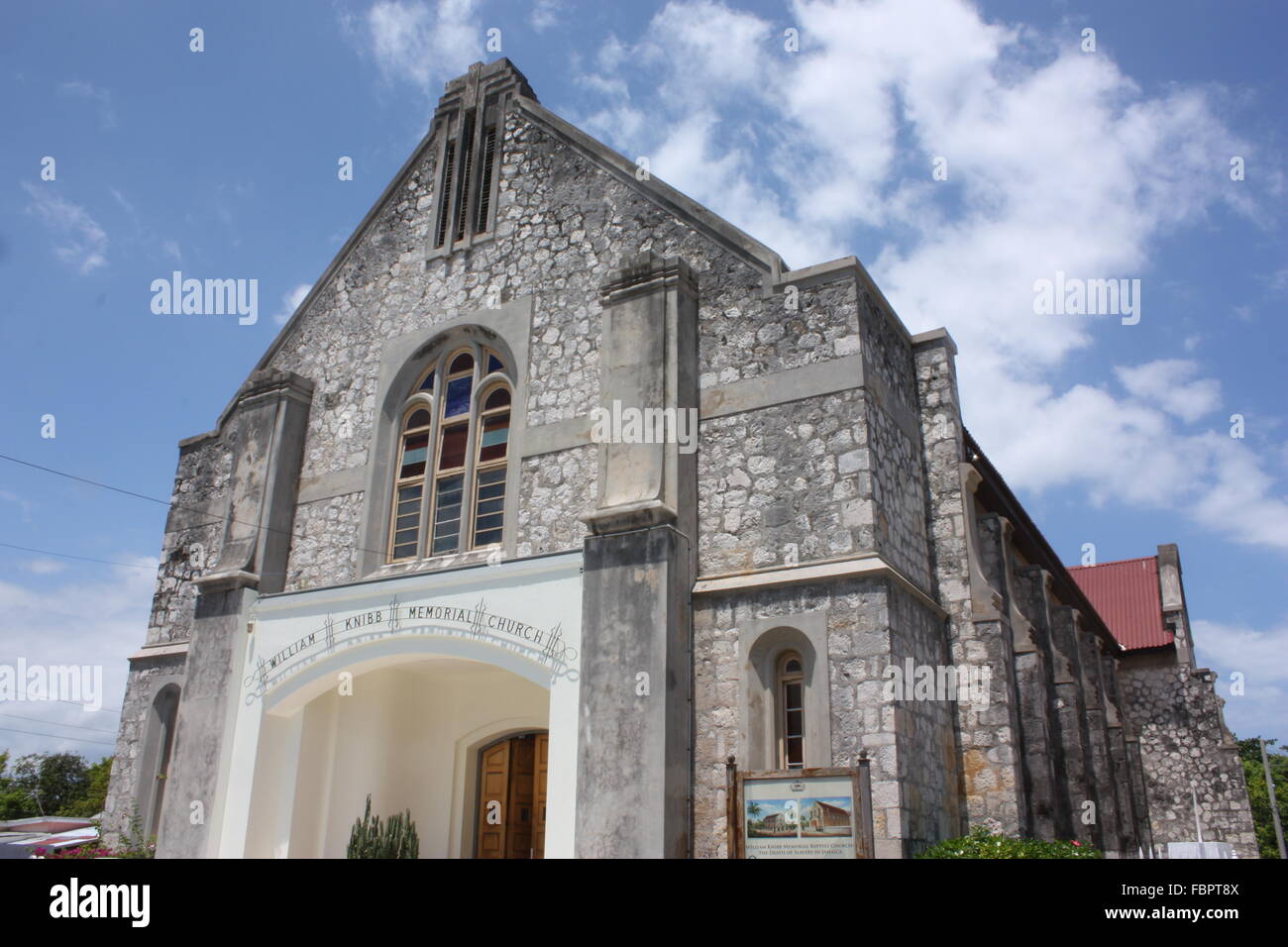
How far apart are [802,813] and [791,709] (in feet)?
5.57

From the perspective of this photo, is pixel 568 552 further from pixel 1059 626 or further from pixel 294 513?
pixel 1059 626

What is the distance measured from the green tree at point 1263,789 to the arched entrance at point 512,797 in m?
33.3

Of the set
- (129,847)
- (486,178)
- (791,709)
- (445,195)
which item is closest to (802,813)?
(791,709)

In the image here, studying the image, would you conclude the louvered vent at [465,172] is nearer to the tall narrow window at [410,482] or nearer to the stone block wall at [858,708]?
the tall narrow window at [410,482]

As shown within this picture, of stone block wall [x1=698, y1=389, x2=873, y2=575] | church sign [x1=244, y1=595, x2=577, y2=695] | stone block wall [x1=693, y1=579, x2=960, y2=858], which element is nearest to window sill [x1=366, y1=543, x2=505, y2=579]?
church sign [x1=244, y1=595, x2=577, y2=695]

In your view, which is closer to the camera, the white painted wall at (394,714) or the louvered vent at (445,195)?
the white painted wall at (394,714)

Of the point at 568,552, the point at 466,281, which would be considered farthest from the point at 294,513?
the point at 568,552

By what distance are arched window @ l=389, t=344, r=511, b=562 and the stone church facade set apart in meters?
0.05

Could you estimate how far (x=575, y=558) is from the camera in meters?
12.6

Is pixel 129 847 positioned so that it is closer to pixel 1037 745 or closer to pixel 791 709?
pixel 791 709

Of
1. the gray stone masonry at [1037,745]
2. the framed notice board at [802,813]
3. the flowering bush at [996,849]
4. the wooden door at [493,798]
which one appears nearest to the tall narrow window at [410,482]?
the wooden door at [493,798]

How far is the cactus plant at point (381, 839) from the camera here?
1427 cm

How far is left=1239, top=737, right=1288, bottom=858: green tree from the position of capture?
43.2 meters
